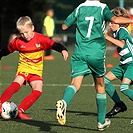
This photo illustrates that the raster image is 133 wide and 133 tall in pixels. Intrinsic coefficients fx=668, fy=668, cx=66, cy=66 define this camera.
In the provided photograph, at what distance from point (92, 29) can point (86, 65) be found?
44 cm

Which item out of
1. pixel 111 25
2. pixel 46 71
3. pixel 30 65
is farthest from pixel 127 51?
pixel 46 71

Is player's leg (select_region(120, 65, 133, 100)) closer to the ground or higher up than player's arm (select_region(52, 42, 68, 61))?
closer to the ground

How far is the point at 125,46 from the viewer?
9.77 m

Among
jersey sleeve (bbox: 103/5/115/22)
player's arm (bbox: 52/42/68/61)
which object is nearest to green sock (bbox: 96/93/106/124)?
player's arm (bbox: 52/42/68/61)

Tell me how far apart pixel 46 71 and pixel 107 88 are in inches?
380

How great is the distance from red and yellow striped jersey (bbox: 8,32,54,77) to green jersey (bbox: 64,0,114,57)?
4.60 ft

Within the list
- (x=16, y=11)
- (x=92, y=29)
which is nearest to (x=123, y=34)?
(x=92, y=29)

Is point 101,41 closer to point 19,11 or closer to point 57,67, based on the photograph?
point 57,67

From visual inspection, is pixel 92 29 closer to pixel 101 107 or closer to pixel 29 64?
pixel 101 107

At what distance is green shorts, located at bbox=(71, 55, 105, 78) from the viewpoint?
8.09m

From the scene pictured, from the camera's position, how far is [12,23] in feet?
144

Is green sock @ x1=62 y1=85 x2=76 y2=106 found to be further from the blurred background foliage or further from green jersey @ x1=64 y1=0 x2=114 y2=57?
the blurred background foliage

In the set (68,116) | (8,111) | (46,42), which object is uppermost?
(46,42)

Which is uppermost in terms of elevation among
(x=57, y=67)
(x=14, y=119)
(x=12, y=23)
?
(x=14, y=119)
